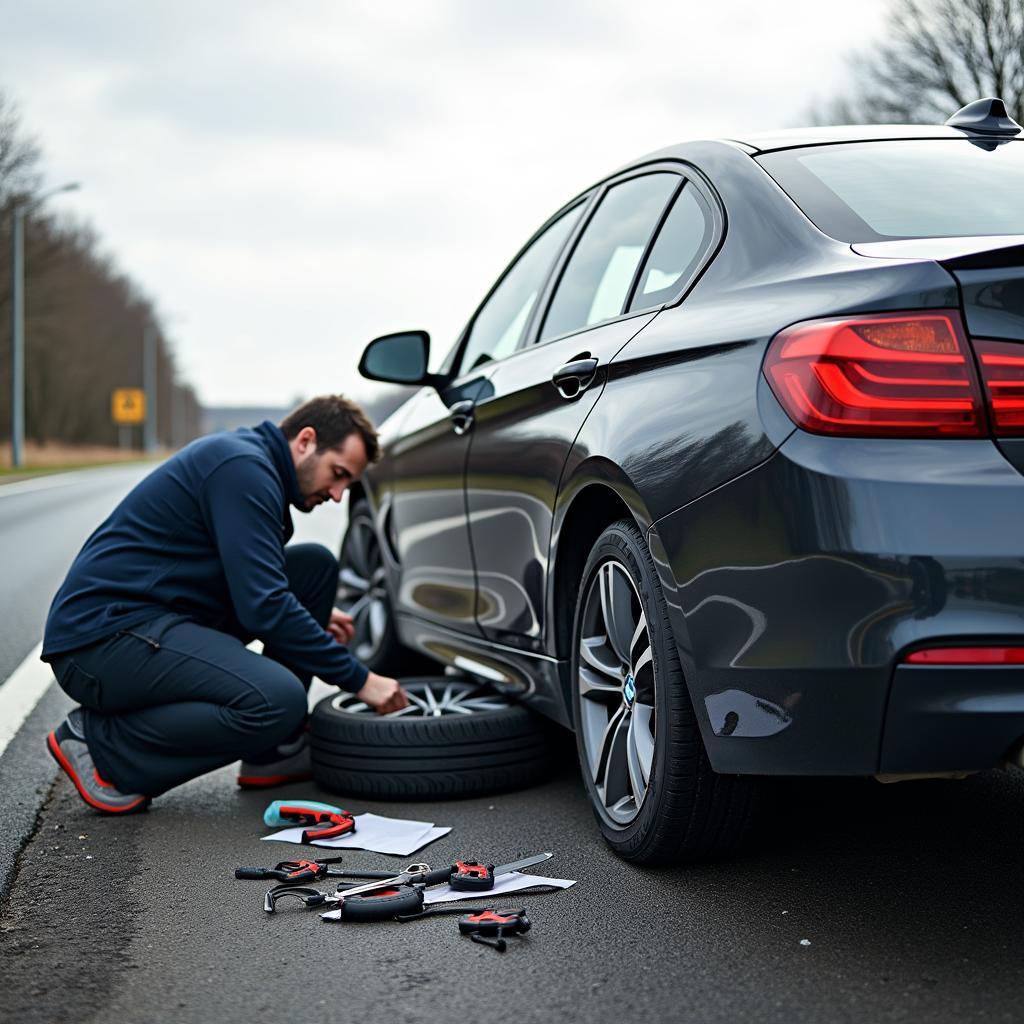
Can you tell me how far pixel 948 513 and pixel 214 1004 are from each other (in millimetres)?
1532

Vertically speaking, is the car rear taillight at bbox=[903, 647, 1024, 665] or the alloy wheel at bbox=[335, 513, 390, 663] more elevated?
the car rear taillight at bbox=[903, 647, 1024, 665]

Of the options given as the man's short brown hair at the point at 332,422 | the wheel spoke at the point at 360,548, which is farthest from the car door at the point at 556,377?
the wheel spoke at the point at 360,548

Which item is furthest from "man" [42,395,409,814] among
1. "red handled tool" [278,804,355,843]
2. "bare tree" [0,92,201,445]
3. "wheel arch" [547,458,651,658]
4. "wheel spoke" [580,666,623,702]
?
"bare tree" [0,92,201,445]

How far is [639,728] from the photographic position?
3.20m

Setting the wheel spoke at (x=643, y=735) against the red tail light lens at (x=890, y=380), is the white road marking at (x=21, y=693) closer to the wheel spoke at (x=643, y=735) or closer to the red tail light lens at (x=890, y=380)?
the wheel spoke at (x=643, y=735)

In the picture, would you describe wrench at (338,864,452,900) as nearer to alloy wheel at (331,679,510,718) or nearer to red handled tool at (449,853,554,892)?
red handled tool at (449,853,554,892)

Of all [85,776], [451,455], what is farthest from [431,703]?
[85,776]

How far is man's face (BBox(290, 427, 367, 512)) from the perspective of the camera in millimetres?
4473

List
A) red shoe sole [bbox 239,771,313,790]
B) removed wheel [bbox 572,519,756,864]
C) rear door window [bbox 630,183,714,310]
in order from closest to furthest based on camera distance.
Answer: removed wheel [bbox 572,519,756,864] → rear door window [bbox 630,183,714,310] → red shoe sole [bbox 239,771,313,790]

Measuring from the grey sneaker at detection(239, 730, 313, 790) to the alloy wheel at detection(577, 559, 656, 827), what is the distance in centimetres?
119

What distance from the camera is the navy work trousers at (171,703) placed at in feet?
13.4

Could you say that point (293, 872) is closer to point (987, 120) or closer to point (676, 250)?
point (676, 250)

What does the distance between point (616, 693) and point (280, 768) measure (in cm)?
147

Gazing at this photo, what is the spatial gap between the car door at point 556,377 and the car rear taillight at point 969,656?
46.3 inches
